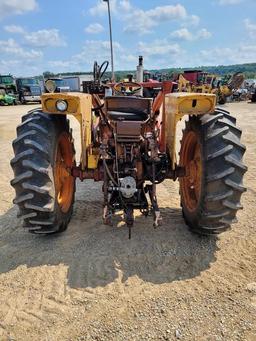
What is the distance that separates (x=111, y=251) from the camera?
357cm

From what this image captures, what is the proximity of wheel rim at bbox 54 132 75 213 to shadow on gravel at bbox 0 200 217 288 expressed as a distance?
1.00ft

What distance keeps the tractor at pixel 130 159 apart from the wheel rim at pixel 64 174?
1cm

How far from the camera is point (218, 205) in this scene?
3332mm

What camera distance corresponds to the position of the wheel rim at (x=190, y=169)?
394 centimetres

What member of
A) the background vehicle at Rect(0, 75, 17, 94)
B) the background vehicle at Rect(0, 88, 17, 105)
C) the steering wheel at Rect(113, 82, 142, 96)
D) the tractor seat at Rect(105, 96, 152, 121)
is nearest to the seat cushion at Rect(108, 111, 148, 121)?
the tractor seat at Rect(105, 96, 152, 121)

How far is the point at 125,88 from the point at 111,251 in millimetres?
3062

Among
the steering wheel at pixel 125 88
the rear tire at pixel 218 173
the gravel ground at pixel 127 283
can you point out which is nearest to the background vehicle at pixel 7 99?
the steering wheel at pixel 125 88

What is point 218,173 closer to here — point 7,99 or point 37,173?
point 37,173

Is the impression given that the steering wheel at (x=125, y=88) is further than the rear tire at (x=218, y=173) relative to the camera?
Yes

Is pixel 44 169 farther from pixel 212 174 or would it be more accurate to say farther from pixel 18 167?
pixel 212 174

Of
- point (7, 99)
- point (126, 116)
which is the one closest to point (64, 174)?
point (126, 116)

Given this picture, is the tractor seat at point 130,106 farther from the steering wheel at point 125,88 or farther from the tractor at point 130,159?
the steering wheel at point 125,88

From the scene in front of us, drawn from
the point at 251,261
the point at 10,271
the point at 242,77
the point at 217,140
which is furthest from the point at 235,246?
the point at 242,77

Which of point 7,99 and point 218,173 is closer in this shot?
point 218,173
